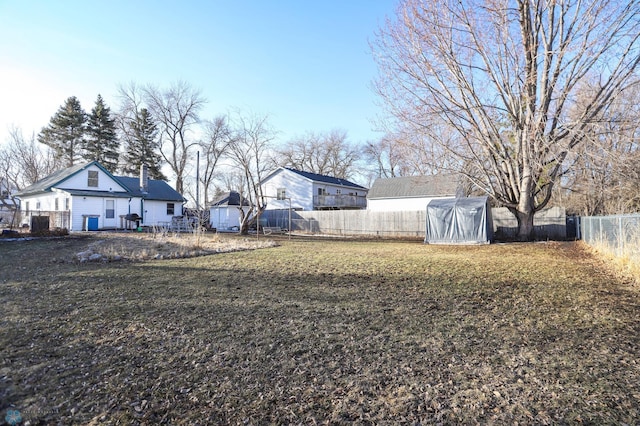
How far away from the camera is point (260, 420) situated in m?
2.30

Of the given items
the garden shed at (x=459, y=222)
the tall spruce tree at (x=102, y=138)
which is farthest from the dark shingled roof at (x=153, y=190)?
the garden shed at (x=459, y=222)

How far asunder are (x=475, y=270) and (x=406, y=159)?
939 centimetres

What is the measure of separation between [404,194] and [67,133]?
34.3 meters

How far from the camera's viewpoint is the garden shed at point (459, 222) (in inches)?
631

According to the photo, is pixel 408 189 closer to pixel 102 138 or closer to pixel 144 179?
pixel 144 179

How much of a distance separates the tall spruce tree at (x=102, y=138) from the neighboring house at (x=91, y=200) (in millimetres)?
10195

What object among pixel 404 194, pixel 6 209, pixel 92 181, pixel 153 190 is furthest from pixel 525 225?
pixel 6 209

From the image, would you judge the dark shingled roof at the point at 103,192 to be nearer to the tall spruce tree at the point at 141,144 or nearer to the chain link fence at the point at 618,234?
the tall spruce tree at the point at 141,144

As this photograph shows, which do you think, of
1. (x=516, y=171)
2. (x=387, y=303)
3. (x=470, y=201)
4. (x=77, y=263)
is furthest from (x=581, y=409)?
(x=470, y=201)

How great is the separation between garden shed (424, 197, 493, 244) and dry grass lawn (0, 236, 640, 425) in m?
9.71

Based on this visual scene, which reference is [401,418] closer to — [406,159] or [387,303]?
[387,303]

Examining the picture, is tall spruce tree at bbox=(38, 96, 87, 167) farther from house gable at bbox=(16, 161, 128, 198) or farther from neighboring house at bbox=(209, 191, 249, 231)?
neighboring house at bbox=(209, 191, 249, 231)

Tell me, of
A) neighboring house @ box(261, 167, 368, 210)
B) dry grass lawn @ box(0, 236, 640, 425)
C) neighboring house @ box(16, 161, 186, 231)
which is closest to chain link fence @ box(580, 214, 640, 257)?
dry grass lawn @ box(0, 236, 640, 425)

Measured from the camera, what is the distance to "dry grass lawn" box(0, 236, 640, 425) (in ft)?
7.95
